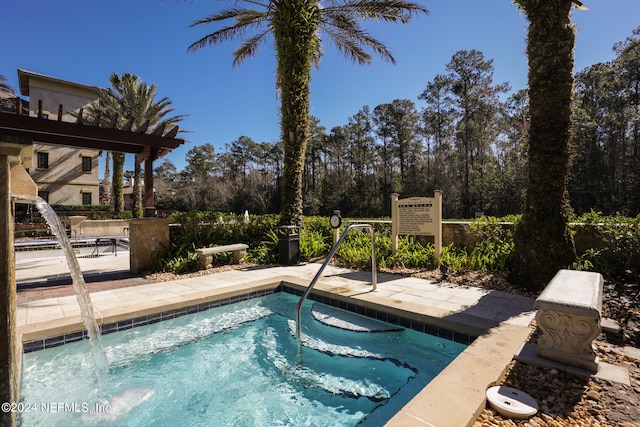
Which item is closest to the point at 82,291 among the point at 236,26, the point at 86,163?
the point at 236,26

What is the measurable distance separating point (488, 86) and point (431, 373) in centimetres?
3209

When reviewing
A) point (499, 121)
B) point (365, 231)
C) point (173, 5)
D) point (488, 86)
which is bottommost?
point (365, 231)

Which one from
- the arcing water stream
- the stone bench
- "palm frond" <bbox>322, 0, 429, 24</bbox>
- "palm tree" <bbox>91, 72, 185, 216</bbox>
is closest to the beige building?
"palm tree" <bbox>91, 72, 185, 216</bbox>

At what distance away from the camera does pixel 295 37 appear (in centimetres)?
784

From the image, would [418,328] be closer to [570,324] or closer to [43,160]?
[570,324]

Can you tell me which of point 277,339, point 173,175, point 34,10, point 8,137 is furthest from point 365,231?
point 173,175

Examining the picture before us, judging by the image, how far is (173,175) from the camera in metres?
48.4

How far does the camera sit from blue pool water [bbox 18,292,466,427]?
2.46 metres

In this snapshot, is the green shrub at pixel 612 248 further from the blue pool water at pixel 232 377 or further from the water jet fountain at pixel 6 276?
the water jet fountain at pixel 6 276

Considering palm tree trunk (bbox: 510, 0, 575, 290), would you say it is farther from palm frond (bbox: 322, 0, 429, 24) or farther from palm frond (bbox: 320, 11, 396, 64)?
palm frond (bbox: 320, 11, 396, 64)

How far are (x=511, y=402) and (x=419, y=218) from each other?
475 centimetres

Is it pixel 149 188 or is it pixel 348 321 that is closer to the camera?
pixel 348 321

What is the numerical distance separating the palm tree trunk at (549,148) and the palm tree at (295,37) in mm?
4441

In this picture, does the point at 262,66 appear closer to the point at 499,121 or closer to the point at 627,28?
the point at 499,121
